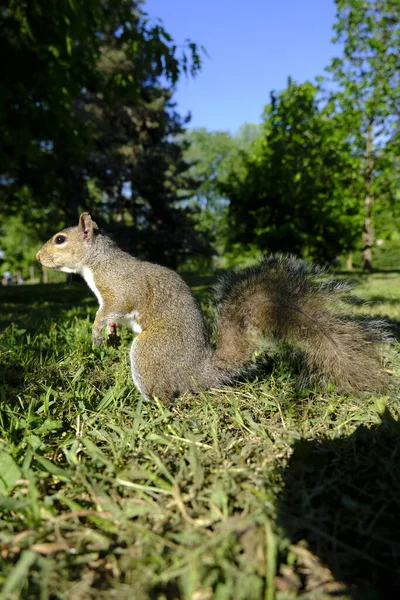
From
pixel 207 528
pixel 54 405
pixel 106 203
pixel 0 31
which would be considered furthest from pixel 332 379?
pixel 106 203

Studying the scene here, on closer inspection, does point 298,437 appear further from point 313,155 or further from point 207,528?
point 313,155

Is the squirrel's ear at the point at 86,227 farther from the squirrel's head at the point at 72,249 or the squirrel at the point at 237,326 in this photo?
the squirrel at the point at 237,326

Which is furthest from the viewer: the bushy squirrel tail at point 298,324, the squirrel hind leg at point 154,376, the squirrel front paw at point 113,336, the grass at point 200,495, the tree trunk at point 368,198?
the tree trunk at point 368,198

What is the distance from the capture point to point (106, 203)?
53.2 feet

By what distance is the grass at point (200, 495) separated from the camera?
0.74 metres

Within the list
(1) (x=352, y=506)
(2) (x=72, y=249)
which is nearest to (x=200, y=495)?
(1) (x=352, y=506)

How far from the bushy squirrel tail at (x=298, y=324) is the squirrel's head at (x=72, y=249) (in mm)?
863

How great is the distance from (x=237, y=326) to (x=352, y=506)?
0.87 m

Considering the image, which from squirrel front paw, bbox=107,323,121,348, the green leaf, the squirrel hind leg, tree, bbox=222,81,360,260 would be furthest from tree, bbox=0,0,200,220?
tree, bbox=222,81,360,260

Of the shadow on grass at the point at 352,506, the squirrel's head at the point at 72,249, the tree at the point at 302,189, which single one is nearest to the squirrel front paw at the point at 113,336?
the squirrel's head at the point at 72,249

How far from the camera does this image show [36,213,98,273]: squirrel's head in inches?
88.5

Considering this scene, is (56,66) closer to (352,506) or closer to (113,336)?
(113,336)

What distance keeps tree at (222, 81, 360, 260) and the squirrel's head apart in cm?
948

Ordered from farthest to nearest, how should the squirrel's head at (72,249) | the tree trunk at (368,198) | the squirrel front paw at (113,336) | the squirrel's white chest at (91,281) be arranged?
the tree trunk at (368,198) < the squirrel's head at (72,249) < the squirrel's white chest at (91,281) < the squirrel front paw at (113,336)
